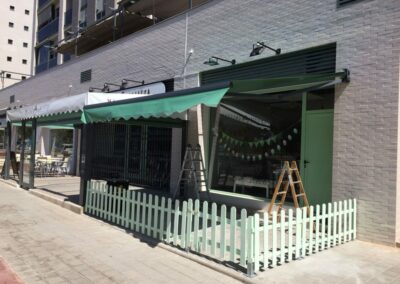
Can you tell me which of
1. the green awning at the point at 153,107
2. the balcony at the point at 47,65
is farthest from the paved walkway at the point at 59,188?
the balcony at the point at 47,65

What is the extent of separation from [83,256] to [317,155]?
16.2 feet

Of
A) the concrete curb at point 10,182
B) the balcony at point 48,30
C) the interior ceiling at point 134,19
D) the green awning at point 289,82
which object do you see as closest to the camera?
the green awning at point 289,82

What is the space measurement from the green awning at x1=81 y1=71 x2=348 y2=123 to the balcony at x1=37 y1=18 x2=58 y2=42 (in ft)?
88.5

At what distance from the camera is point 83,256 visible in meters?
5.60

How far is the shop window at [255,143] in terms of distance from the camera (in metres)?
8.51

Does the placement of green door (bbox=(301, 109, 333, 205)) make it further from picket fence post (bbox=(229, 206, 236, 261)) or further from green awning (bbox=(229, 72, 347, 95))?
picket fence post (bbox=(229, 206, 236, 261))

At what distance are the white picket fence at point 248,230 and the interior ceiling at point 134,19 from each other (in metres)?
11.8

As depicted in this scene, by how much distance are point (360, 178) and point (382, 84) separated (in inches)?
66.0

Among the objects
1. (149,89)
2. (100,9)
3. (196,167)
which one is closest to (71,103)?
(196,167)

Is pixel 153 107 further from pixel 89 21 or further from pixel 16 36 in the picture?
pixel 16 36

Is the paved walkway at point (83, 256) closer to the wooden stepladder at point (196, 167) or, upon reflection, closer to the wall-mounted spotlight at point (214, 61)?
the wooden stepladder at point (196, 167)

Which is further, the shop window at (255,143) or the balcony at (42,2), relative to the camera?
the balcony at (42,2)

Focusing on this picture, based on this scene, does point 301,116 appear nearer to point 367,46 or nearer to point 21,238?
point 367,46

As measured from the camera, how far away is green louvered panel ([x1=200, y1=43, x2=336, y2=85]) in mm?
7637
